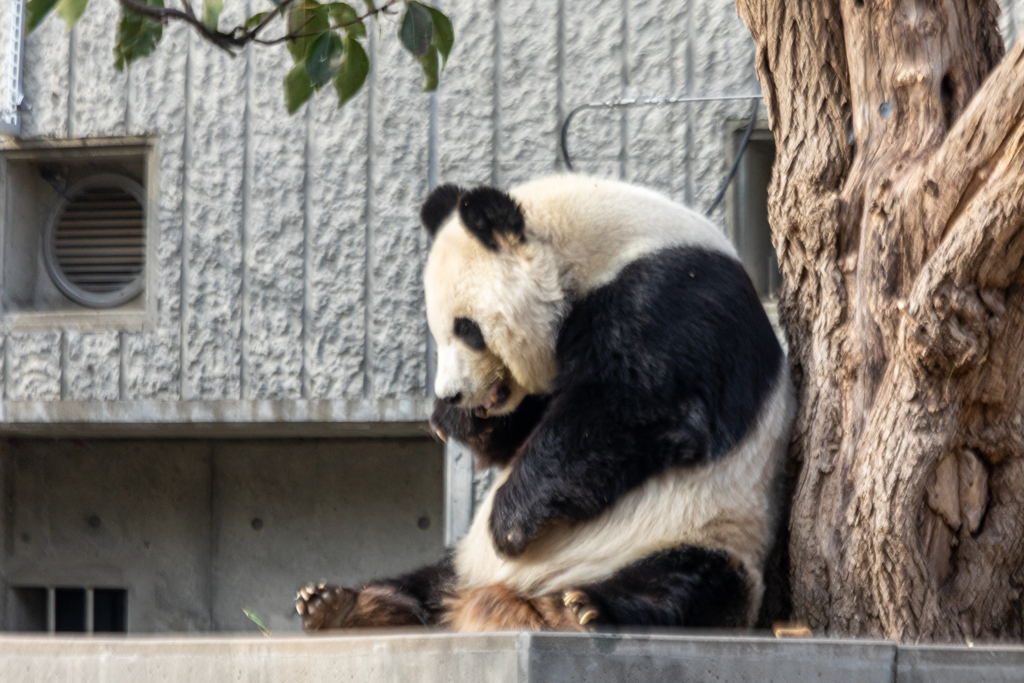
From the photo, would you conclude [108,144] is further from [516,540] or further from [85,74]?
[516,540]

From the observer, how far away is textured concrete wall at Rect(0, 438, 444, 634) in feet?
17.1

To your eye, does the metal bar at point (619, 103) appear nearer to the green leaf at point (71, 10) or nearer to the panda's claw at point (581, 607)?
the green leaf at point (71, 10)

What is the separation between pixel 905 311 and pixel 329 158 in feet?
9.65

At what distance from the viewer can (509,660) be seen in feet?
5.76

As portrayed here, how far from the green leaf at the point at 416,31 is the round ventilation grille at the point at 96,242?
2810 mm

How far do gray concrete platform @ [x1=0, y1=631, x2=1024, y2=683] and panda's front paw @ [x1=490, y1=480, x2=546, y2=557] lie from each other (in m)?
0.76

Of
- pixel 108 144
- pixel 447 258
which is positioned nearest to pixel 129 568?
pixel 108 144

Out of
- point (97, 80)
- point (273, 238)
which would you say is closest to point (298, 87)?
point (273, 238)

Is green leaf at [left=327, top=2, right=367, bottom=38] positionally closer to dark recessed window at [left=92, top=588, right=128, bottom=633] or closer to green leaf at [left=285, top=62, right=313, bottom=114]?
green leaf at [left=285, top=62, right=313, bottom=114]

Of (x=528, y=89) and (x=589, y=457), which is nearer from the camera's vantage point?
(x=589, y=457)

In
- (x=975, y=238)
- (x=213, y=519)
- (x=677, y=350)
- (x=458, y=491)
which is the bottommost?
(x=213, y=519)

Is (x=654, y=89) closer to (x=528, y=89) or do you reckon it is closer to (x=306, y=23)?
(x=528, y=89)

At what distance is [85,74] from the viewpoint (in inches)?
188

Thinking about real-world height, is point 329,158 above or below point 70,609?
above
